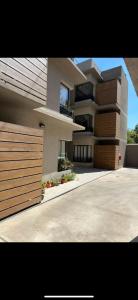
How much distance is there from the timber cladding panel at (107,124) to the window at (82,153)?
64.4 inches

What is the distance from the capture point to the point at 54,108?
10758mm

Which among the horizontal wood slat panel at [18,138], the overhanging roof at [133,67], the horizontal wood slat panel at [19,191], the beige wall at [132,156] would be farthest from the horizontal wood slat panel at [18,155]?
the beige wall at [132,156]

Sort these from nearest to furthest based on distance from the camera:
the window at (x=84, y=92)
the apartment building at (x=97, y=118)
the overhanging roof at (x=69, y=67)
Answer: the overhanging roof at (x=69, y=67) < the apartment building at (x=97, y=118) < the window at (x=84, y=92)

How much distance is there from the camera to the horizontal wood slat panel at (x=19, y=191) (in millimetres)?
4973

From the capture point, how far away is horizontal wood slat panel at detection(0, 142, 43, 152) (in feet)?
16.4

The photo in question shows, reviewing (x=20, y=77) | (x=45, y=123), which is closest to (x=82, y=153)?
(x=45, y=123)

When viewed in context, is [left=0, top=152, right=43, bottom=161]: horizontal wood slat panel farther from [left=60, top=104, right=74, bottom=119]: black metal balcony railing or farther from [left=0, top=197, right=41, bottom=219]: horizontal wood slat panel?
[left=60, top=104, right=74, bottom=119]: black metal balcony railing

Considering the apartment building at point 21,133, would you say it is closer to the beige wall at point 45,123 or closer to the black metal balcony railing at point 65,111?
the beige wall at point 45,123

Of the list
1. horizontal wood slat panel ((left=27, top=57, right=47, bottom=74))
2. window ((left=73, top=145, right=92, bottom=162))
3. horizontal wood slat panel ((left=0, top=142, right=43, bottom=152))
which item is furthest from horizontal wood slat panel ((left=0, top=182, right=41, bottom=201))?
window ((left=73, top=145, right=92, bottom=162))

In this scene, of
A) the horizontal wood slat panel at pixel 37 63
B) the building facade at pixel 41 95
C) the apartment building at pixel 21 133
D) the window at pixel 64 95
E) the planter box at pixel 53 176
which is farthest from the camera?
the window at pixel 64 95

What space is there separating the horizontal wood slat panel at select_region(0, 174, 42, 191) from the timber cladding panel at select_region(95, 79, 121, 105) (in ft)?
44.7
